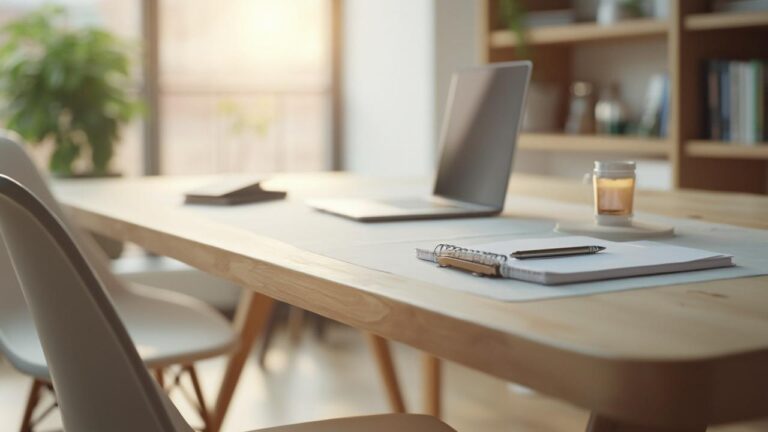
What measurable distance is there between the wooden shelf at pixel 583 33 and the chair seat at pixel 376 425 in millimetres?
2241

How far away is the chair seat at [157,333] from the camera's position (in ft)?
6.09

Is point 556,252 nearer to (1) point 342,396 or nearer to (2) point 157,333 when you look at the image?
(2) point 157,333

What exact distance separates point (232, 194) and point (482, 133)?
0.51 meters

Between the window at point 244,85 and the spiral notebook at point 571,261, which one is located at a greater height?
the window at point 244,85

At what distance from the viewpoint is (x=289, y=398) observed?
3287mm

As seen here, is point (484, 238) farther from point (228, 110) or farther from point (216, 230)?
point (228, 110)

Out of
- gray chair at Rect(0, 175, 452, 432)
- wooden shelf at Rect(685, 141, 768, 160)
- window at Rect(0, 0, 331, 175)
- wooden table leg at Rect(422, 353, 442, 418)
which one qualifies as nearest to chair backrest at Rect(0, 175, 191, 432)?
gray chair at Rect(0, 175, 452, 432)

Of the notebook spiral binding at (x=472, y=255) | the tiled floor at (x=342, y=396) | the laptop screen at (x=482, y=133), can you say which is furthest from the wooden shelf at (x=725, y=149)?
the notebook spiral binding at (x=472, y=255)

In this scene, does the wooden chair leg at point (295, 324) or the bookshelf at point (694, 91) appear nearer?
the bookshelf at point (694, 91)

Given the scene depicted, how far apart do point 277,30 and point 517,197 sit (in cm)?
277

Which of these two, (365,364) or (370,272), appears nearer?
(370,272)

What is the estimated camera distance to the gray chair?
0.94m

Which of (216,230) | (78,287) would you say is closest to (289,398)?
(216,230)

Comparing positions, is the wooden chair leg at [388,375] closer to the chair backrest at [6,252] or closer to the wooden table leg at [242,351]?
the wooden table leg at [242,351]
